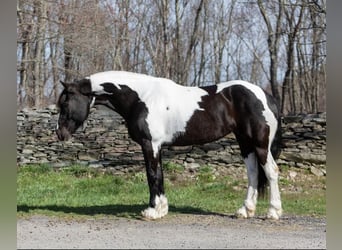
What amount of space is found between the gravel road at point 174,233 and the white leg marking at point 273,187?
0.10 m

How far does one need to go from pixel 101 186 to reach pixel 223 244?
12.6 ft

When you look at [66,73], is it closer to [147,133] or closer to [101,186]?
[101,186]

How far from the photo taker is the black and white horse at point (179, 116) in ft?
14.1

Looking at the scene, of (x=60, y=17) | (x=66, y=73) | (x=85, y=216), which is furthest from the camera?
(x=66, y=73)

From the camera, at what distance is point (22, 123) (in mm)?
8641

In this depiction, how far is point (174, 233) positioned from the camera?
385 centimetres

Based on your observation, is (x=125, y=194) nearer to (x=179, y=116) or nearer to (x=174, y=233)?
(x=179, y=116)

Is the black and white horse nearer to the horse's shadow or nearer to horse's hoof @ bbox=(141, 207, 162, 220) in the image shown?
horse's hoof @ bbox=(141, 207, 162, 220)

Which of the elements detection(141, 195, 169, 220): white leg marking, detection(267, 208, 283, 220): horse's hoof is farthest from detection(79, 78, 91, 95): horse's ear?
detection(267, 208, 283, 220): horse's hoof

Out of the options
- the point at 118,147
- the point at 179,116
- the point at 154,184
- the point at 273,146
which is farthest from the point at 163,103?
the point at 118,147

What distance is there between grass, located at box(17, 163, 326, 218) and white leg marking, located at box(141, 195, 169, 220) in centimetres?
31

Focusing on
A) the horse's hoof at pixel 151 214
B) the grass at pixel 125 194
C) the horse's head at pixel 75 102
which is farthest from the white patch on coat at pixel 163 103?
the grass at pixel 125 194

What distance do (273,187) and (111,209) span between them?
189 centimetres
